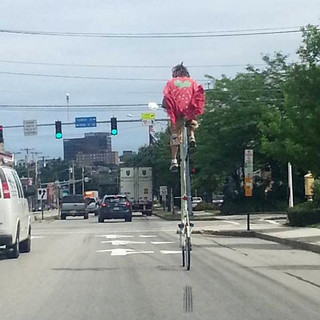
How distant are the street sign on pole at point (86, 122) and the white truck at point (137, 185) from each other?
50.4 feet

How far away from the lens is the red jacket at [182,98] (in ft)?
44.9

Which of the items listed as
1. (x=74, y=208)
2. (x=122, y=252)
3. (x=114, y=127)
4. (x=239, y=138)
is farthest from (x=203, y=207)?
(x=122, y=252)

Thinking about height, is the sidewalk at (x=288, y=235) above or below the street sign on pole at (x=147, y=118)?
below

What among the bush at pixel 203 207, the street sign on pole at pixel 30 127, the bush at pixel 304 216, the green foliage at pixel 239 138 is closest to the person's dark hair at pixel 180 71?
the bush at pixel 304 216

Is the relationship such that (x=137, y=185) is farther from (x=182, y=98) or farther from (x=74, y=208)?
(x=182, y=98)

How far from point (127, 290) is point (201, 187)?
41587 mm

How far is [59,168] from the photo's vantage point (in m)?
167

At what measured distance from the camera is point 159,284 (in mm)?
13336

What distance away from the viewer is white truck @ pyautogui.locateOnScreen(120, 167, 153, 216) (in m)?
58.6

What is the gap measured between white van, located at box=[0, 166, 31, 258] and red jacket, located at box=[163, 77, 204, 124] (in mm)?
5698

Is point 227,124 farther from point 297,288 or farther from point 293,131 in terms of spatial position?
point 297,288

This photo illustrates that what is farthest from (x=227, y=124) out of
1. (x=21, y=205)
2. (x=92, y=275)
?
(x=92, y=275)

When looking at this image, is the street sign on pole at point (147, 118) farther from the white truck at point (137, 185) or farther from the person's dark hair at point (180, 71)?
the person's dark hair at point (180, 71)

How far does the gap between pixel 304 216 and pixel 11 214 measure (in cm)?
1509
